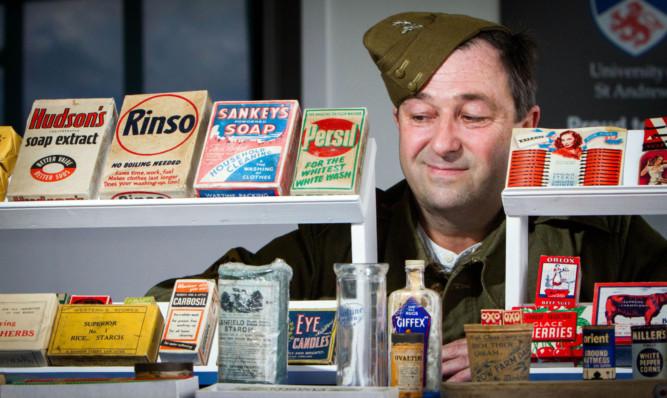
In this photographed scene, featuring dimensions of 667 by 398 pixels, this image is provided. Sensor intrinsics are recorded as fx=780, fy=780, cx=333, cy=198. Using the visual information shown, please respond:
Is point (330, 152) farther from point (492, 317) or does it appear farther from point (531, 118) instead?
point (531, 118)

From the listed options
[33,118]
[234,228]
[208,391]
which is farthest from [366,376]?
[234,228]

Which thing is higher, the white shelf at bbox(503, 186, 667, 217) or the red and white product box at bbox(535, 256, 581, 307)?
the white shelf at bbox(503, 186, 667, 217)

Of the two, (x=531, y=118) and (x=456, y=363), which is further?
(x=531, y=118)

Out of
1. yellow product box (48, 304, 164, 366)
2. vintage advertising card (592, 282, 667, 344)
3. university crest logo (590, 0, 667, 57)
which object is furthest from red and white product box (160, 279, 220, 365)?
university crest logo (590, 0, 667, 57)

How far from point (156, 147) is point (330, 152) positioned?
476 mm

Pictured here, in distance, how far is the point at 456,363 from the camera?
1892mm

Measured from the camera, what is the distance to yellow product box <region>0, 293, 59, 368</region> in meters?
2.03

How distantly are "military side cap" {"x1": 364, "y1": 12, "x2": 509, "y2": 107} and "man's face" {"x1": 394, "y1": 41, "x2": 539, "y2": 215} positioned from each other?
→ 31 mm

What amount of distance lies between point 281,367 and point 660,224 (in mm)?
2074

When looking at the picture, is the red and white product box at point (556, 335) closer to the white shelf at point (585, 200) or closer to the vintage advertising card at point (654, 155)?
the white shelf at point (585, 200)

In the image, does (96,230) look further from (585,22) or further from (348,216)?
(585,22)

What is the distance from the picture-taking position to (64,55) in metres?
4.43

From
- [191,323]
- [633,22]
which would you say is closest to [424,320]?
[191,323]

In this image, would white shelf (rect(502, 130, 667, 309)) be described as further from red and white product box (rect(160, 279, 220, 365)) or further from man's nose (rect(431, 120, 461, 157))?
red and white product box (rect(160, 279, 220, 365))
